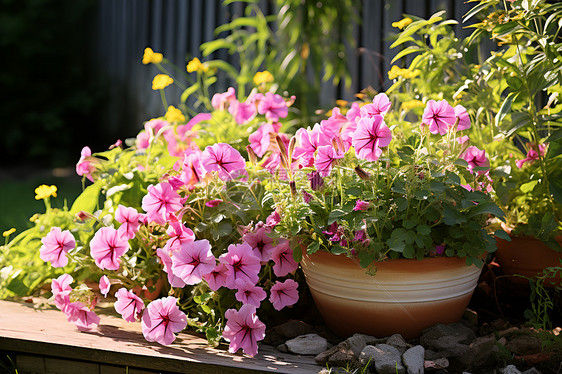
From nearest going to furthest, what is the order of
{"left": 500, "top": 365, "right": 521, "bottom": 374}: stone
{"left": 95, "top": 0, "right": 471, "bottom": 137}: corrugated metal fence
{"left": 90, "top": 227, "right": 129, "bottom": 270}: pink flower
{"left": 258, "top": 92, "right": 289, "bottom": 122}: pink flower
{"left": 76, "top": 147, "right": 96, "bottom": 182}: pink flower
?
1. {"left": 500, "top": 365, "right": 521, "bottom": 374}: stone
2. {"left": 90, "top": 227, "right": 129, "bottom": 270}: pink flower
3. {"left": 76, "top": 147, "right": 96, "bottom": 182}: pink flower
4. {"left": 258, "top": 92, "right": 289, "bottom": 122}: pink flower
5. {"left": 95, "top": 0, "right": 471, "bottom": 137}: corrugated metal fence

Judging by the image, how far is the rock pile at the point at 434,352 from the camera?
1169mm

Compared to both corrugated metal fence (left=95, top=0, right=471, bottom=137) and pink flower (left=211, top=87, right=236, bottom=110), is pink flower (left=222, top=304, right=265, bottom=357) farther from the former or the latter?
corrugated metal fence (left=95, top=0, right=471, bottom=137)

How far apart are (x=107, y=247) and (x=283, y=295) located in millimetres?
432

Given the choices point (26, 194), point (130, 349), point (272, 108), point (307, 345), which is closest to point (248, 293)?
point (307, 345)

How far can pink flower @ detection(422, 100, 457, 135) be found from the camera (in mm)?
1296

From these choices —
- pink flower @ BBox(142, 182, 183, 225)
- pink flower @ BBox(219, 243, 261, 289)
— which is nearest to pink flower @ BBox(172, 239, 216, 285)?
pink flower @ BBox(219, 243, 261, 289)

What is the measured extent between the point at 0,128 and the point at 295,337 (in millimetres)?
4882

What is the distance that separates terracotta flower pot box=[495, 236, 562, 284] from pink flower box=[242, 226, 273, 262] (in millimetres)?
692

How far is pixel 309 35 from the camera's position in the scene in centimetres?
333

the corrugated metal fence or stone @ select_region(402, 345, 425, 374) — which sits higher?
the corrugated metal fence

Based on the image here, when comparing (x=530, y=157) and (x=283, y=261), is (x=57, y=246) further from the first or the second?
(x=530, y=157)

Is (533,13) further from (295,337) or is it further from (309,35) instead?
(309,35)

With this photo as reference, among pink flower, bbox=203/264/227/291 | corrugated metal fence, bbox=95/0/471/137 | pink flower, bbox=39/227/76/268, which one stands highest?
corrugated metal fence, bbox=95/0/471/137

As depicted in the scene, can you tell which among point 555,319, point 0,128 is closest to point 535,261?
point 555,319
